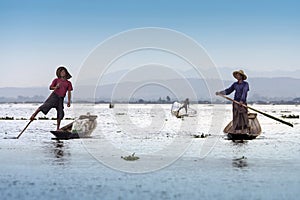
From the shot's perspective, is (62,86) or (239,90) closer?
(62,86)

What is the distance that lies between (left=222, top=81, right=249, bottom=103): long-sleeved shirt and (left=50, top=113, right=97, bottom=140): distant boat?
7.95 m

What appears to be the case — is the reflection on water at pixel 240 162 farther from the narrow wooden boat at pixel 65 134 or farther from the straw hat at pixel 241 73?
the narrow wooden boat at pixel 65 134

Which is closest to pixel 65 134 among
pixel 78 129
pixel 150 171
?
pixel 78 129

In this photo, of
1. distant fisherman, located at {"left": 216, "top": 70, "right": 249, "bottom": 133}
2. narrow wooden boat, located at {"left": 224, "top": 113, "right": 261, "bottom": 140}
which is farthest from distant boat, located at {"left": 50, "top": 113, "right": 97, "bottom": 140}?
narrow wooden boat, located at {"left": 224, "top": 113, "right": 261, "bottom": 140}

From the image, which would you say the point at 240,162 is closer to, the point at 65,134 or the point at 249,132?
the point at 249,132

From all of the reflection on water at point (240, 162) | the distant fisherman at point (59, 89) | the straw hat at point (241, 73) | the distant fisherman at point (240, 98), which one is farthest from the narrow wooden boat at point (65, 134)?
the reflection on water at point (240, 162)

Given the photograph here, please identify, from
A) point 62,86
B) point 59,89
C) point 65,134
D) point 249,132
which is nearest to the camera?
point 62,86

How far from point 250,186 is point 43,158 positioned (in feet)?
28.6

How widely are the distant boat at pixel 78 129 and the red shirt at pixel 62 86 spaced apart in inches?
90.0

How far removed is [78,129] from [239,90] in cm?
914

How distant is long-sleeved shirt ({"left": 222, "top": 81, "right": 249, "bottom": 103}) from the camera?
27141mm

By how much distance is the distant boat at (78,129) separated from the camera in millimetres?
27062

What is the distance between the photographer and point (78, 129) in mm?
Answer: 28141

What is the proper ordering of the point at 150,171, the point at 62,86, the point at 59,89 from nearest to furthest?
1. the point at 150,171
2. the point at 62,86
3. the point at 59,89
